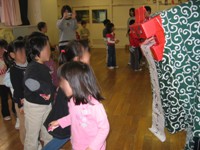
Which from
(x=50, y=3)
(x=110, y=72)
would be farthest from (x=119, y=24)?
(x=110, y=72)

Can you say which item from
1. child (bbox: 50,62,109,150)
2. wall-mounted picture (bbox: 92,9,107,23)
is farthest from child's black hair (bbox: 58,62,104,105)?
wall-mounted picture (bbox: 92,9,107,23)

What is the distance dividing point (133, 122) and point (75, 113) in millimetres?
1687

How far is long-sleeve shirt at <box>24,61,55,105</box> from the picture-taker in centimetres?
173

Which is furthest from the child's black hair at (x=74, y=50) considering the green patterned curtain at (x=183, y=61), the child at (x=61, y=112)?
the green patterned curtain at (x=183, y=61)

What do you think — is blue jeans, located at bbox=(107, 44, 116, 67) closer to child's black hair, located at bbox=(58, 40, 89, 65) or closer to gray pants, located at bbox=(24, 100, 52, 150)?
child's black hair, located at bbox=(58, 40, 89, 65)

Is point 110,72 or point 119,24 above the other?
point 119,24

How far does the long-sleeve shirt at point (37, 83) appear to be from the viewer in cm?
173

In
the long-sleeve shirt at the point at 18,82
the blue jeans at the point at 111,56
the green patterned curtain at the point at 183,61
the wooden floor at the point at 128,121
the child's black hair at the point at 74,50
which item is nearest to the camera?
the green patterned curtain at the point at 183,61

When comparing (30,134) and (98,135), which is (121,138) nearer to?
(30,134)

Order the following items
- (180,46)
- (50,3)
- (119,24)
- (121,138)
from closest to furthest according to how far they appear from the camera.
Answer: (180,46) → (121,138) → (50,3) → (119,24)

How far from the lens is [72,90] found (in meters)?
1.26

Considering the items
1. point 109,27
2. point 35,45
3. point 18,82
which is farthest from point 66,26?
point 35,45

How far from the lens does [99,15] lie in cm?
962

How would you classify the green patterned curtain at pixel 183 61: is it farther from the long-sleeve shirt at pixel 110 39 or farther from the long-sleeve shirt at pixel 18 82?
the long-sleeve shirt at pixel 110 39
